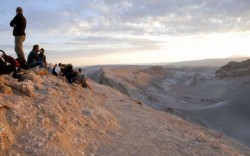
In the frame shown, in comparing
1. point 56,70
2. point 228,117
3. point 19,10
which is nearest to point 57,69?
point 56,70

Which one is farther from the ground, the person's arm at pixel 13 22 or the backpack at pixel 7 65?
the person's arm at pixel 13 22

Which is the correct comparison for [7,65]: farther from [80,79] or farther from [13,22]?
[80,79]

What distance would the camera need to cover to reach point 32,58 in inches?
523

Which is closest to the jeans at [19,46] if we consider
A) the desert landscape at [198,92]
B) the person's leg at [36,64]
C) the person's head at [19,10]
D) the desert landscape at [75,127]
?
the desert landscape at [75,127]

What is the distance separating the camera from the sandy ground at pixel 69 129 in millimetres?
7133

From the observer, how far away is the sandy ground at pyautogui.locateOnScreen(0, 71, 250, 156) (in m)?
7.13

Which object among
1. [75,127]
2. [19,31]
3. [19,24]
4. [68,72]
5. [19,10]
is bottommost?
[75,127]

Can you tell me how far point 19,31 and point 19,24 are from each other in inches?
9.9

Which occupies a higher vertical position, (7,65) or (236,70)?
(7,65)

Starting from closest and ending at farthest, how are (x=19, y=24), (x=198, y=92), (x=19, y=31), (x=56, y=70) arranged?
(x=19, y=24)
(x=19, y=31)
(x=56, y=70)
(x=198, y=92)

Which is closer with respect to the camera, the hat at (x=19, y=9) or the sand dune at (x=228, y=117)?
the hat at (x=19, y=9)

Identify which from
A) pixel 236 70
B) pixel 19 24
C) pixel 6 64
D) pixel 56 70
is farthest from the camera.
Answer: pixel 236 70

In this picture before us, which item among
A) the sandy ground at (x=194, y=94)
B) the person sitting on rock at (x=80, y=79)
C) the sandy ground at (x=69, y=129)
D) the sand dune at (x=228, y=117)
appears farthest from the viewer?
the sandy ground at (x=194, y=94)

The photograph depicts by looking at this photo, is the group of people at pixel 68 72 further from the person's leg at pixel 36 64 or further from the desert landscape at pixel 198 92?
the desert landscape at pixel 198 92
